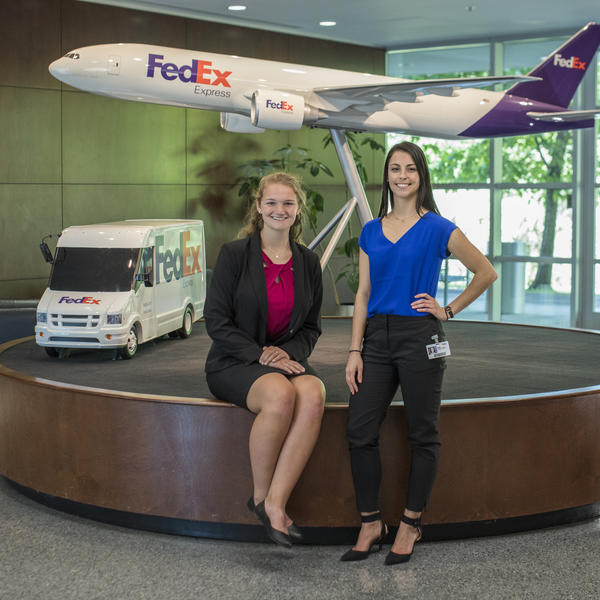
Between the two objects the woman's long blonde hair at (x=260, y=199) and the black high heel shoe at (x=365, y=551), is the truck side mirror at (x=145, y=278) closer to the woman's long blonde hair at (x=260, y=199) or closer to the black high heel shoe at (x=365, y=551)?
the woman's long blonde hair at (x=260, y=199)

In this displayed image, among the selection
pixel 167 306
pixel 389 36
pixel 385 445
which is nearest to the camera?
pixel 385 445

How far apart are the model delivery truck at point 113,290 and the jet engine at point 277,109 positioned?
943 mm

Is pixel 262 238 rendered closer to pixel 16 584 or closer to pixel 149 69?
pixel 16 584

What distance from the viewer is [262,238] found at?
3.51 metres

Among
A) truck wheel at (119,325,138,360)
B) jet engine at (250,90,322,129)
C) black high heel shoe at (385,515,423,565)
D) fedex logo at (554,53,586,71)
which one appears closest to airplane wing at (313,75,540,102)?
jet engine at (250,90,322,129)

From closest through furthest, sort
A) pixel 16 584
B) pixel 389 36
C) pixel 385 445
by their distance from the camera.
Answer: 1. pixel 16 584
2. pixel 385 445
3. pixel 389 36

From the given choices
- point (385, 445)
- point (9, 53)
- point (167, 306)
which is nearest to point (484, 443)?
point (385, 445)

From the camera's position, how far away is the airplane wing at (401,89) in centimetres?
561

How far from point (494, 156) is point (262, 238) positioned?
7.60 meters

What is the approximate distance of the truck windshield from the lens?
5066 millimetres

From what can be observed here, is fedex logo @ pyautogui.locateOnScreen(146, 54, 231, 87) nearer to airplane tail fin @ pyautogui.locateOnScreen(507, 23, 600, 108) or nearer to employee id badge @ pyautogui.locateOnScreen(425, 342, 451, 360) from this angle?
airplane tail fin @ pyautogui.locateOnScreen(507, 23, 600, 108)

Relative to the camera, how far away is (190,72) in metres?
5.94

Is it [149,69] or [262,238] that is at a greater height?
[149,69]

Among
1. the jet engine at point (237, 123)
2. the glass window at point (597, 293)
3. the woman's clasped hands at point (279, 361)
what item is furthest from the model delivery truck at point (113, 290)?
the glass window at point (597, 293)
